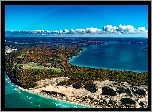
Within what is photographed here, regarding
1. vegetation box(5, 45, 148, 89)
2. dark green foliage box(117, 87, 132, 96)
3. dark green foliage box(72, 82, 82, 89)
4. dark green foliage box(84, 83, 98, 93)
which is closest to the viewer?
vegetation box(5, 45, 148, 89)

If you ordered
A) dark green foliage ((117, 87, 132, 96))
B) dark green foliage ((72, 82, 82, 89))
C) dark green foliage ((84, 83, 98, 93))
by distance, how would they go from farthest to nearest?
dark green foliage ((84, 83, 98, 93)) < dark green foliage ((72, 82, 82, 89)) < dark green foliage ((117, 87, 132, 96))

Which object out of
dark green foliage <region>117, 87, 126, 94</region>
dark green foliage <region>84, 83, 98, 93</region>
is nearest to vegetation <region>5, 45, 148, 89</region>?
dark green foliage <region>84, 83, 98, 93</region>

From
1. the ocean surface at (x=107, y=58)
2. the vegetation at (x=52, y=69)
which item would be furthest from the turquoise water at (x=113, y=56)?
the vegetation at (x=52, y=69)

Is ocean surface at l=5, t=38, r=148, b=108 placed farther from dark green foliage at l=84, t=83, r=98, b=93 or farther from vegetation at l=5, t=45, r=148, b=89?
dark green foliage at l=84, t=83, r=98, b=93

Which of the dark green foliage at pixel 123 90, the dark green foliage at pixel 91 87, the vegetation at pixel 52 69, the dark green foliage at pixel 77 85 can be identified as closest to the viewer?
the vegetation at pixel 52 69

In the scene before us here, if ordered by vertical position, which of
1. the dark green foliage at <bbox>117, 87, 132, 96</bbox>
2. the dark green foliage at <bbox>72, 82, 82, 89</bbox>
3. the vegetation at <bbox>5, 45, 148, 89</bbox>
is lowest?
the dark green foliage at <bbox>117, 87, 132, 96</bbox>

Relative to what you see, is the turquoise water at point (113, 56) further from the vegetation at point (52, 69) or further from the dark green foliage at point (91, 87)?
the dark green foliage at point (91, 87)

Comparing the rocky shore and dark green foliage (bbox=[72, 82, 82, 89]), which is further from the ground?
dark green foliage (bbox=[72, 82, 82, 89])

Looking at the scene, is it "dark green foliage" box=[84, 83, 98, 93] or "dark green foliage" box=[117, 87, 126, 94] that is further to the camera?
"dark green foliage" box=[84, 83, 98, 93]

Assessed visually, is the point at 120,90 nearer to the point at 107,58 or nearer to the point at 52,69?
the point at 107,58
